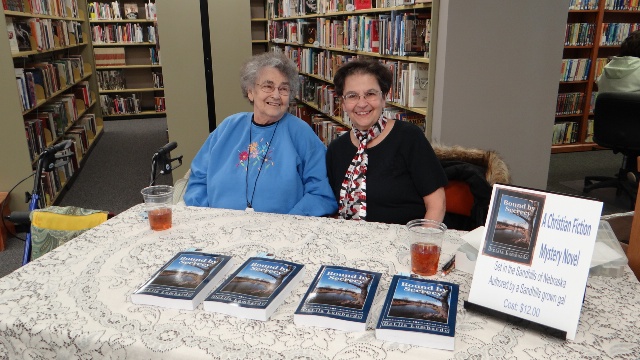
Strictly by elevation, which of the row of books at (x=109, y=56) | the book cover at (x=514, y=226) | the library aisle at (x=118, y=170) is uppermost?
the row of books at (x=109, y=56)

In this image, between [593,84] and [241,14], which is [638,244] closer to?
[241,14]

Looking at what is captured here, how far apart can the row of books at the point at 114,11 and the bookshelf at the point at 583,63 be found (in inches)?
251

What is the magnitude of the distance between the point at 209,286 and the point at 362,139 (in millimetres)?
1008

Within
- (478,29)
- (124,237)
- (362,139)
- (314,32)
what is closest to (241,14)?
(314,32)

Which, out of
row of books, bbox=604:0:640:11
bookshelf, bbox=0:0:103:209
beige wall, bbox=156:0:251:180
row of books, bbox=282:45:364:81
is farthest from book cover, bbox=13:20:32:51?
row of books, bbox=604:0:640:11

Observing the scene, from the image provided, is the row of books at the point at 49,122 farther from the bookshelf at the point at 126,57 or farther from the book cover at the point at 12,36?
the bookshelf at the point at 126,57

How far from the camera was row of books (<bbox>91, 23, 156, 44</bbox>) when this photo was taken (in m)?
8.00

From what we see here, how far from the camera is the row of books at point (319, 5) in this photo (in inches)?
130

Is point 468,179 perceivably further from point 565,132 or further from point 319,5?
point 565,132

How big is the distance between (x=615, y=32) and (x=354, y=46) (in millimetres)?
3739

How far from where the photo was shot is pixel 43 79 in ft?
13.7

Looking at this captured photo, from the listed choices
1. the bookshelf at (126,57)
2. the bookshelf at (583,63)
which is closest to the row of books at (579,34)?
the bookshelf at (583,63)

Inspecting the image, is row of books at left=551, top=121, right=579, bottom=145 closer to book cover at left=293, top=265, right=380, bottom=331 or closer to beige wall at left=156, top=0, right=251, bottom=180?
beige wall at left=156, top=0, right=251, bottom=180

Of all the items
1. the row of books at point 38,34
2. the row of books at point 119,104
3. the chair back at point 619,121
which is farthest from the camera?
the row of books at point 119,104
